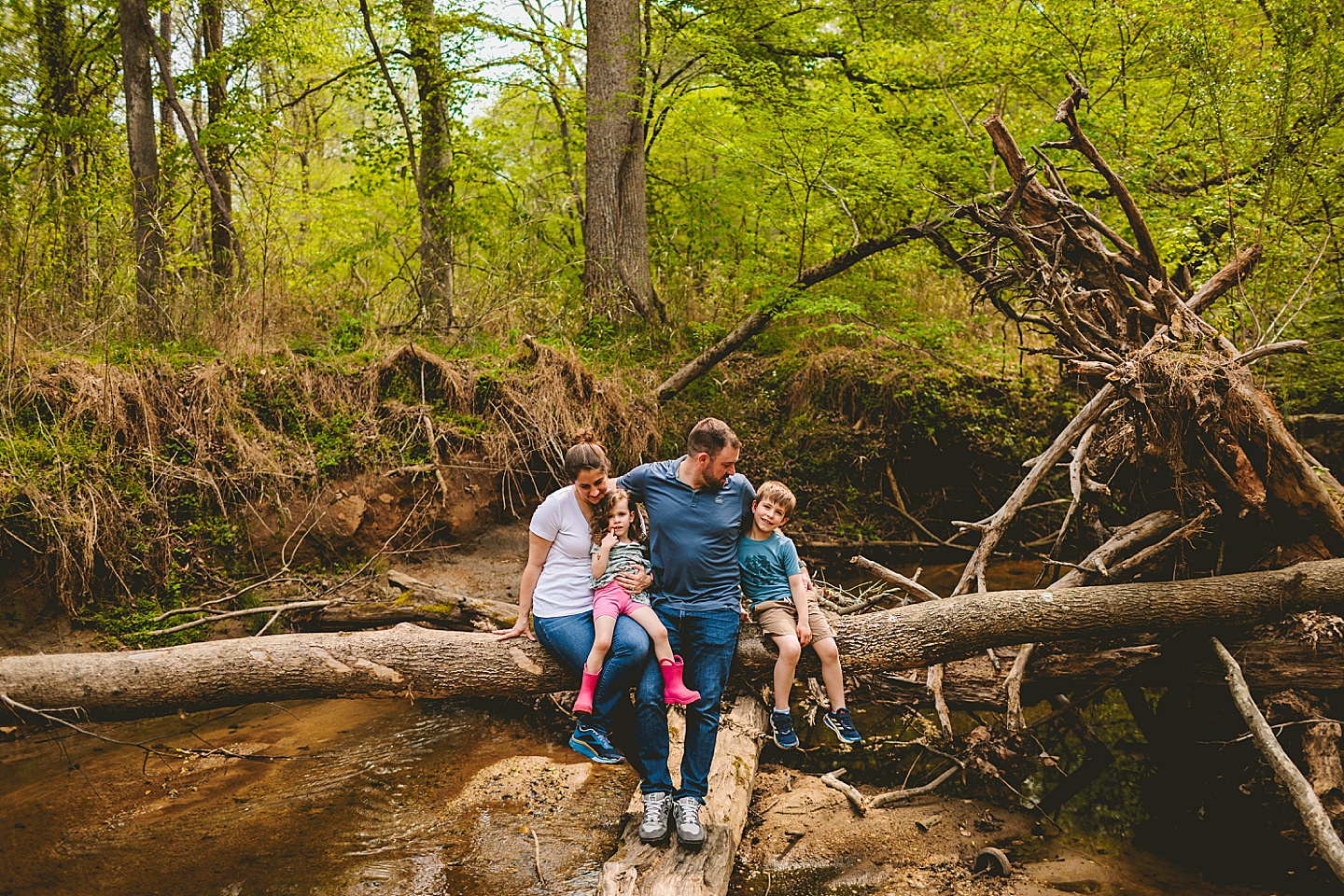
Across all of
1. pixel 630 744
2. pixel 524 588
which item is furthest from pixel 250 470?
pixel 630 744

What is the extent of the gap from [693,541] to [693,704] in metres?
0.78

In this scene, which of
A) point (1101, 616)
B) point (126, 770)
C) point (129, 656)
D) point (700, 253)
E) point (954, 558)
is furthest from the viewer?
point (700, 253)

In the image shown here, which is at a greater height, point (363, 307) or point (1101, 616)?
point (363, 307)

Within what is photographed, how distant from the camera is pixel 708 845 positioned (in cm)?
381

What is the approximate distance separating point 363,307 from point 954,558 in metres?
7.20

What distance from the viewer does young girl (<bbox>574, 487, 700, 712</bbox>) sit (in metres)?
3.84

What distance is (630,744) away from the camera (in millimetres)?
4191

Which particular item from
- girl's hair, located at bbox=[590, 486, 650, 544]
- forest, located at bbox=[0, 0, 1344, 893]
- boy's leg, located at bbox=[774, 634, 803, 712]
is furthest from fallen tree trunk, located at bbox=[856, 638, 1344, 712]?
girl's hair, located at bbox=[590, 486, 650, 544]

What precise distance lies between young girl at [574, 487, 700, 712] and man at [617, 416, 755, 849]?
72mm

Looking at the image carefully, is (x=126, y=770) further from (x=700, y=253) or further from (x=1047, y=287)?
(x=700, y=253)

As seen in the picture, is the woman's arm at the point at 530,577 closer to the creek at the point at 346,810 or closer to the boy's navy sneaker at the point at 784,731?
the creek at the point at 346,810

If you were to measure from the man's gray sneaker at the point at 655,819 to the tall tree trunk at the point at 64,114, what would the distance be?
6898mm

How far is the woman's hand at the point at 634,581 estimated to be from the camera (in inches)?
159

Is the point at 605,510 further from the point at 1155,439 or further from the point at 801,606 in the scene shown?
the point at 1155,439
